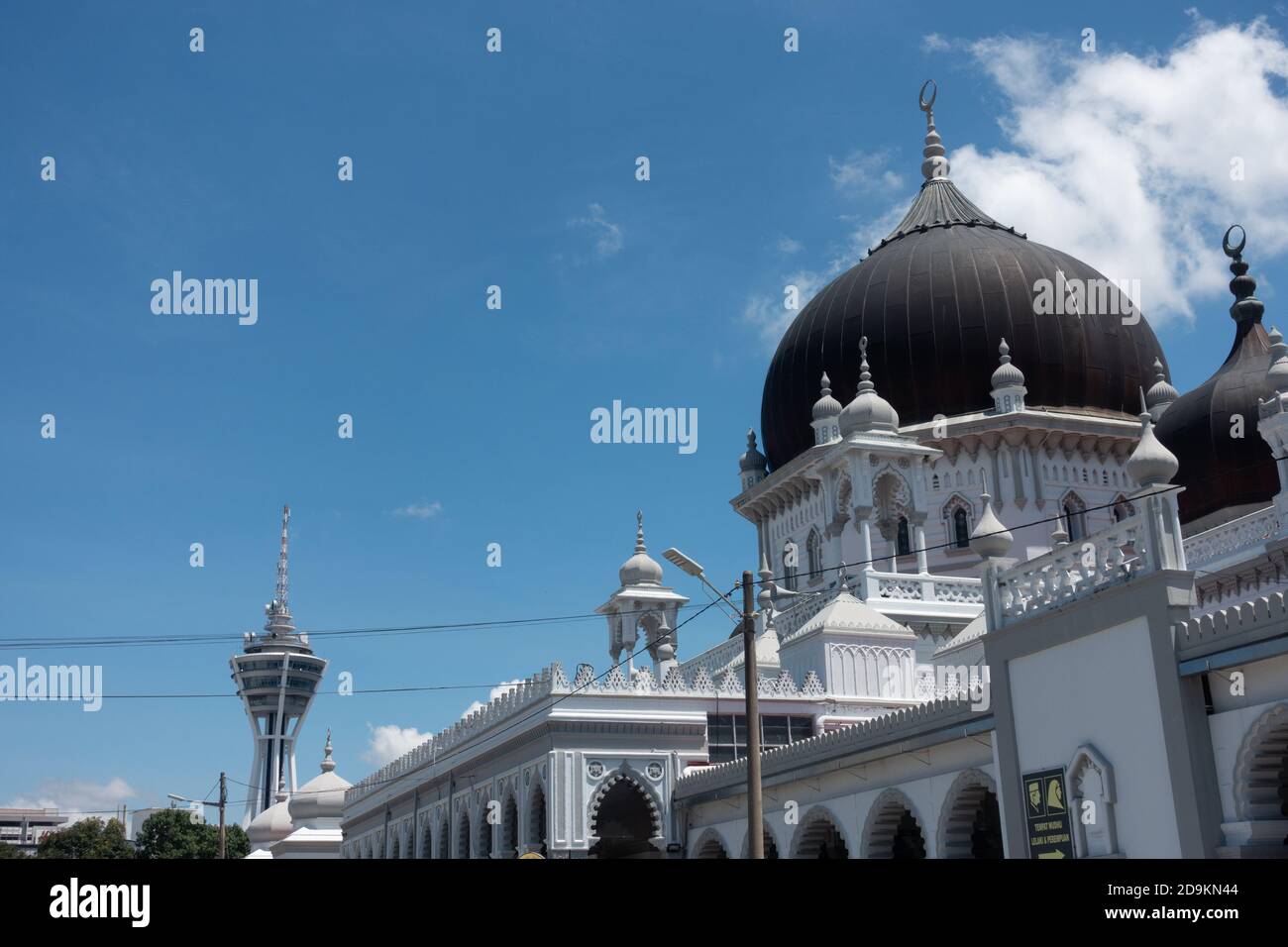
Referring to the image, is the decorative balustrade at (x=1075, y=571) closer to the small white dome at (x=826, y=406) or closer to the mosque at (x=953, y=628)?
the mosque at (x=953, y=628)

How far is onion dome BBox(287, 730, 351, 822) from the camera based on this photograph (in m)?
54.1

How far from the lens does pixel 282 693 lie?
153250mm

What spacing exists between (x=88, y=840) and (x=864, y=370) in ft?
253

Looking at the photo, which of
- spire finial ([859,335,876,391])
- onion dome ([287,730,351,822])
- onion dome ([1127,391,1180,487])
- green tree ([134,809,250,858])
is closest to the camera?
onion dome ([1127,391,1180,487])

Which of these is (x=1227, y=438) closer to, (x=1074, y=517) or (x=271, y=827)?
(x=1074, y=517)

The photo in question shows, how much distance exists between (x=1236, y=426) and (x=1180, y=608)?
16989mm

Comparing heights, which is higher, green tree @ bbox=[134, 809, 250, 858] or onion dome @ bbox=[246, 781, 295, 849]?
green tree @ bbox=[134, 809, 250, 858]

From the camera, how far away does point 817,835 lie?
26.8m

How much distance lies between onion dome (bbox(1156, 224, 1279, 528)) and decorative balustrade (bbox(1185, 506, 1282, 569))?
410 cm

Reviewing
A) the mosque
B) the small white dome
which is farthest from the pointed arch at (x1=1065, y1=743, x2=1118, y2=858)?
the small white dome

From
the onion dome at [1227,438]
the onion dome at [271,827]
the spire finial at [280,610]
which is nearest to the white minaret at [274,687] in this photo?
the spire finial at [280,610]

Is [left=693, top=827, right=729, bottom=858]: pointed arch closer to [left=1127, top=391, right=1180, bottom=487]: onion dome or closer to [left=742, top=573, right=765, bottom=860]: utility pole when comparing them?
[left=742, top=573, right=765, bottom=860]: utility pole

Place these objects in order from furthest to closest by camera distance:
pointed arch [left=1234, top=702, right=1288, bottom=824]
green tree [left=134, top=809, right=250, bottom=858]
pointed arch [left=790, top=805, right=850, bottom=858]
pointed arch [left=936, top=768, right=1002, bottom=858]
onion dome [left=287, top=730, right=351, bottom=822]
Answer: green tree [left=134, top=809, right=250, bottom=858] < onion dome [left=287, top=730, right=351, bottom=822] < pointed arch [left=790, top=805, right=850, bottom=858] < pointed arch [left=936, top=768, right=1002, bottom=858] < pointed arch [left=1234, top=702, right=1288, bottom=824]

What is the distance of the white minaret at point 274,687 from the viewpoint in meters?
153
